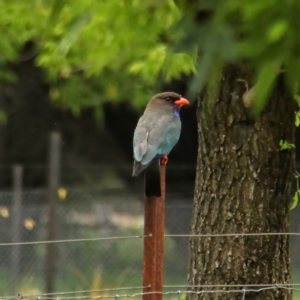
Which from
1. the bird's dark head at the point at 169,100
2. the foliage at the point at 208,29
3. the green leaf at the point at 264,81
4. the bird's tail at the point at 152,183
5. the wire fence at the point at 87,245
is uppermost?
the bird's dark head at the point at 169,100

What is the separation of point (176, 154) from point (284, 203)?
31.6ft

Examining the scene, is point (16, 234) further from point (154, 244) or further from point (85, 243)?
point (154, 244)

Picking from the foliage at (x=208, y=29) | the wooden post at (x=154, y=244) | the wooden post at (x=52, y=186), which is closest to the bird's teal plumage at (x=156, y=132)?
the wooden post at (x=154, y=244)

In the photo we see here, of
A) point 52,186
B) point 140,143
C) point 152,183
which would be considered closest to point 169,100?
point 140,143

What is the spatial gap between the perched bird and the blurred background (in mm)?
324

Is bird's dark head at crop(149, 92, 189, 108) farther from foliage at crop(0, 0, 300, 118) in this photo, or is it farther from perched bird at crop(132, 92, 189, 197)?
foliage at crop(0, 0, 300, 118)

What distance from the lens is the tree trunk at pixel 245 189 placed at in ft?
14.5

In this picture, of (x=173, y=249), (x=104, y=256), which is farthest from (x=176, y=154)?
(x=104, y=256)

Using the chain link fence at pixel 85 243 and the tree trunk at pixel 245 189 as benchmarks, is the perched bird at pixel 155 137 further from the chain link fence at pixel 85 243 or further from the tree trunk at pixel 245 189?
the chain link fence at pixel 85 243

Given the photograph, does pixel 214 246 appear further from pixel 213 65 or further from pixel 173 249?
pixel 173 249

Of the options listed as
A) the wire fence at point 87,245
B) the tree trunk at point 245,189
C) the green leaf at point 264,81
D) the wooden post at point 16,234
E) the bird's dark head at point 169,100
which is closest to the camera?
the green leaf at point 264,81

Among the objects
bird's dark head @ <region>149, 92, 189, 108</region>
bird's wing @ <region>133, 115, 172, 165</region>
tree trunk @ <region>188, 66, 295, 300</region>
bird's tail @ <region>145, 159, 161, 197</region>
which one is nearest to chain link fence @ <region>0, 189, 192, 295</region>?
bird's dark head @ <region>149, 92, 189, 108</region>

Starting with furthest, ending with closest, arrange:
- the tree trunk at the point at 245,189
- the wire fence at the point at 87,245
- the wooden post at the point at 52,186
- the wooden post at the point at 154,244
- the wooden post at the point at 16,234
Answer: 1. the wire fence at the point at 87,245
2. the wooden post at the point at 16,234
3. the wooden post at the point at 52,186
4. the tree trunk at the point at 245,189
5. the wooden post at the point at 154,244

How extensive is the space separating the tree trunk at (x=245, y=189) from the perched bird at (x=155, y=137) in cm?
31
